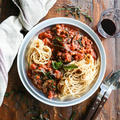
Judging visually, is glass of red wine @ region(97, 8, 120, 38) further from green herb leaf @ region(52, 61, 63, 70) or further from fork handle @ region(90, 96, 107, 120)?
fork handle @ region(90, 96, 107, 120)

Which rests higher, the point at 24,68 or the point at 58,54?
the point at 58,54

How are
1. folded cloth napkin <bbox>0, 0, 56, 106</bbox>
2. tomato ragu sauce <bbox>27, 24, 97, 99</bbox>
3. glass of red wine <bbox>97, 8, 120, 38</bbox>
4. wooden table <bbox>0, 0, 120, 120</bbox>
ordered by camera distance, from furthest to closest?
glass of red wine <bbox>97, 8, 120, 38</bbox>, wooden table <bbox>0, 0, 120, 120</bbox>, tomato ragu sauce <bbox>27, 24, 97, 99</bbox>, folded cloth napkin <bbox>0, 0, 56, 106</bbox>

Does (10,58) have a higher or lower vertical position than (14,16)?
lower

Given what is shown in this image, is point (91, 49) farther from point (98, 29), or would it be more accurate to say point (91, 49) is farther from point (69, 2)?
point (69, 2)

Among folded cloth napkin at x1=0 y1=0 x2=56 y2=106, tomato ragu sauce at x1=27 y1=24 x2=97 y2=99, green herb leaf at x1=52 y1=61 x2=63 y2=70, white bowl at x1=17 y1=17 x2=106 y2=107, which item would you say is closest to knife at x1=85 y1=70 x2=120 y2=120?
A: white bowl at x1=17 y1=17 x2=106 y2=107

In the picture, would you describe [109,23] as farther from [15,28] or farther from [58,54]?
[15,28]

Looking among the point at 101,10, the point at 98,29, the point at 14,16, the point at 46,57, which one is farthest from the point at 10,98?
the point at 101,10

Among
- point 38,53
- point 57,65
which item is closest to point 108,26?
point 57,65
